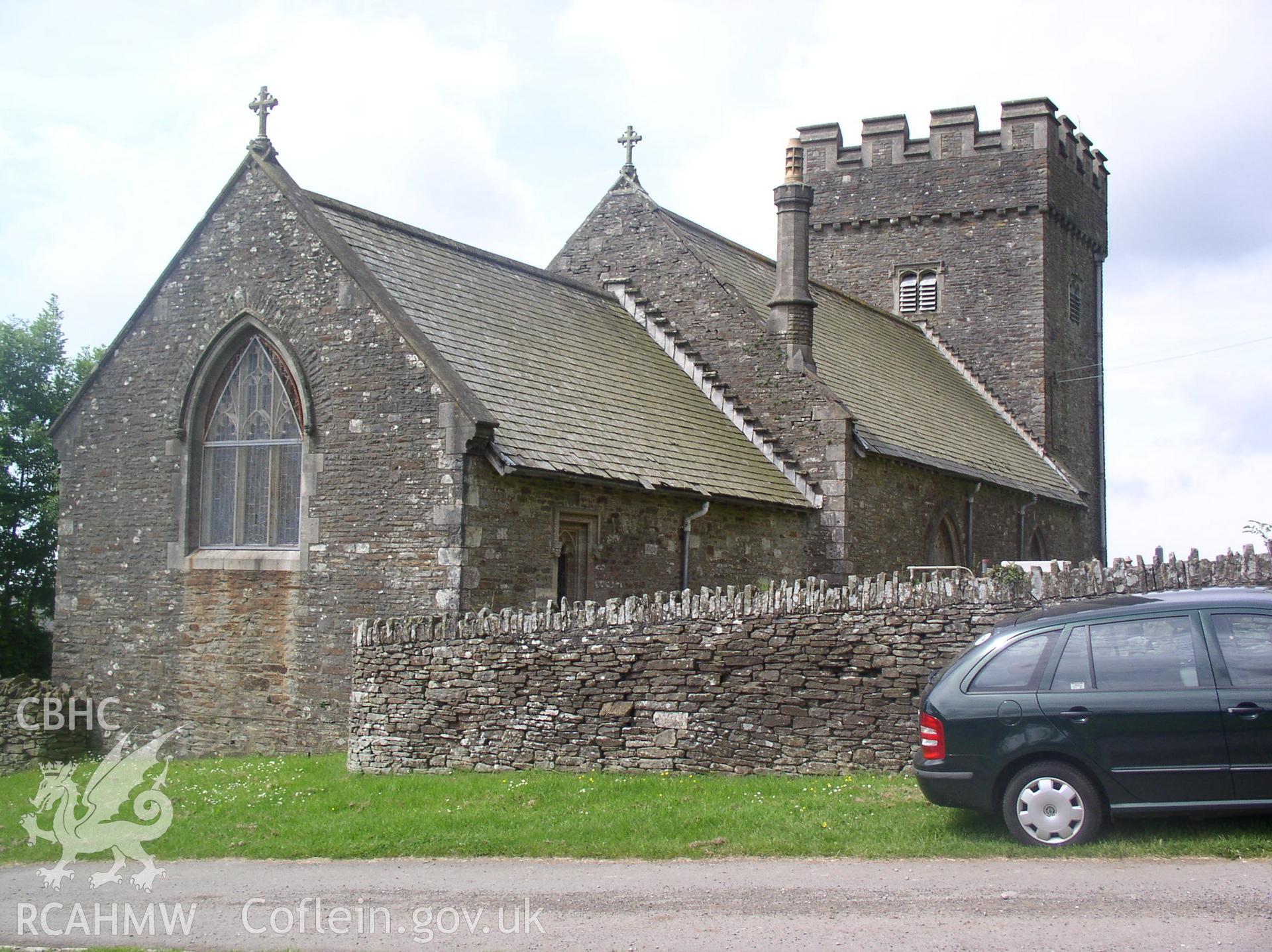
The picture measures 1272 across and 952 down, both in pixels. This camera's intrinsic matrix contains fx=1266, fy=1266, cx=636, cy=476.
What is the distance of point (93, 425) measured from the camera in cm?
1781

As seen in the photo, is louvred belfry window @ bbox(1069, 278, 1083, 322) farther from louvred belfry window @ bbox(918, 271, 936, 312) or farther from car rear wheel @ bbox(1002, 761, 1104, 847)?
car rear wheel @ bbox(1002, 761, 1104, 847)

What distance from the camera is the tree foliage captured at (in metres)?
26.4

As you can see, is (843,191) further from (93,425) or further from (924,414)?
(93,425)

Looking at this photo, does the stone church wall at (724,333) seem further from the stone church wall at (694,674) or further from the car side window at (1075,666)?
the car side window at (1075,666)

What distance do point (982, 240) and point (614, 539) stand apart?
1988 cm

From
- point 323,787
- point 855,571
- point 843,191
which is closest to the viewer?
point 323,787

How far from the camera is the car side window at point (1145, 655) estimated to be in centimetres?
808

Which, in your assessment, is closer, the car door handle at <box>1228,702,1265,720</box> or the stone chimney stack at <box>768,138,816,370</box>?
the car door handle at <box>1228,702,1265,720</box>

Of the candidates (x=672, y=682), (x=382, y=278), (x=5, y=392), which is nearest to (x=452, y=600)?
(x=672, y=682)

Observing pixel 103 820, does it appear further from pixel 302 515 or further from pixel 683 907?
pixel 683 907

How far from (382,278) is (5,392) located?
16.2 m

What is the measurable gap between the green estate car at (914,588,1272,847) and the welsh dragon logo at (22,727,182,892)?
5.97m

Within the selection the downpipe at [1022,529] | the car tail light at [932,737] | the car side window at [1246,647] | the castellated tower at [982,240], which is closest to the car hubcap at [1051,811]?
the car tail light at [932,737]

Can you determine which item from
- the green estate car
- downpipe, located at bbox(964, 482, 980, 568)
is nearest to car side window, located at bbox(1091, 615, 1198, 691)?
the green estate car
